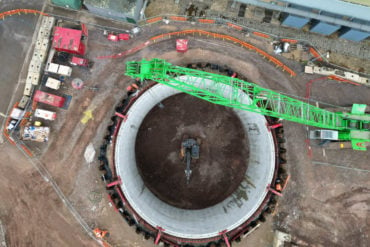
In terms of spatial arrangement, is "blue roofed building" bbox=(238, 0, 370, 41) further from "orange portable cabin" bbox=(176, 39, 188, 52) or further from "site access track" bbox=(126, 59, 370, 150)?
"site access track" bbox=(126, 59, 370, 150)

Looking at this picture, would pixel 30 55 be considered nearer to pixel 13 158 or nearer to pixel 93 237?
pixel 13 158

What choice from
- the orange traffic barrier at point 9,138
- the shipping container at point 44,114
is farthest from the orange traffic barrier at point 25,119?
the orange traffic barrier at point 9,138

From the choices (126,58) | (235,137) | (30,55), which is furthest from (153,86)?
(30,55)

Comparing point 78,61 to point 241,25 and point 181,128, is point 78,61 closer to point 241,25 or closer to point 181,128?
point 181,128

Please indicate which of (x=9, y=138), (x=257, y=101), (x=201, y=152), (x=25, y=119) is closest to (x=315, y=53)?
(x=257, y=101)

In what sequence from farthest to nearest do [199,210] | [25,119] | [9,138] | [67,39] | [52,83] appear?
[199,210]
[25,119]
[9,138]
[52,83]
[67,39]

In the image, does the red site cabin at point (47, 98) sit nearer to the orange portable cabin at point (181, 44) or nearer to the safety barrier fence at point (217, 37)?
the safety barrier fence at point (217, 37)
